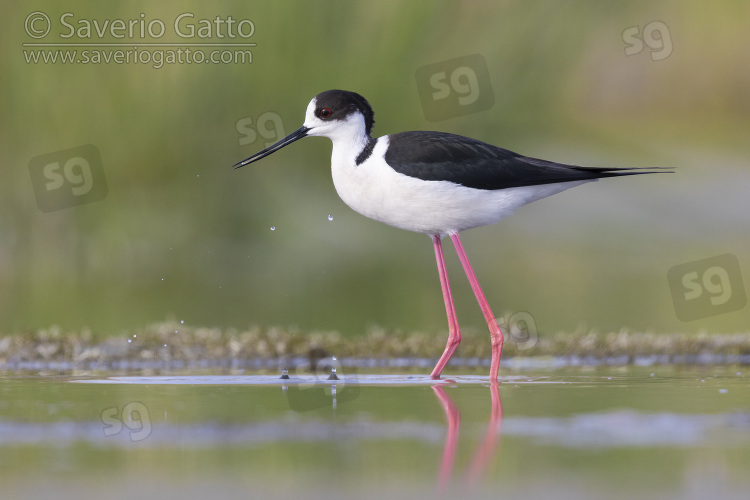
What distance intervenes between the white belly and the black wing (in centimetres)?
6

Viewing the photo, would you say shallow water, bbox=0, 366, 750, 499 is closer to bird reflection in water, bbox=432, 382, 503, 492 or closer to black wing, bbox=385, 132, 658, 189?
bird reflection in water, bbox=432, 382, 503, 492

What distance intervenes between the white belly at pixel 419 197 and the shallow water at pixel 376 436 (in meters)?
1.20

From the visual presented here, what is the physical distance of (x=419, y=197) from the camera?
8336mm

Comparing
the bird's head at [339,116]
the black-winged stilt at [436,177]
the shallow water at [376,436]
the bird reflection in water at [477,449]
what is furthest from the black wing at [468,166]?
the bird reflection in water at [477,449]

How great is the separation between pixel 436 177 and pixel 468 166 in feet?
0.90

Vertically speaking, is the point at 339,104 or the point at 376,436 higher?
the point at 339,104

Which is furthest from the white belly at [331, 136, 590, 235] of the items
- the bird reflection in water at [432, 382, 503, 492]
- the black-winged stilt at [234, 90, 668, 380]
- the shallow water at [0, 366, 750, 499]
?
the bird reflection in water at [432, 382, 503, 492]

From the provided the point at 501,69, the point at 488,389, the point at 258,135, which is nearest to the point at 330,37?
the point at 258,135

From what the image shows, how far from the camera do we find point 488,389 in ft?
24.5

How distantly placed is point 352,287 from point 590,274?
305cm

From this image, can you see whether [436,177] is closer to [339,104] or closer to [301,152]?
[339,104]

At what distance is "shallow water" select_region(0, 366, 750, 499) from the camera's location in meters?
4.46

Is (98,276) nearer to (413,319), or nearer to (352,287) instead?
(352,287)

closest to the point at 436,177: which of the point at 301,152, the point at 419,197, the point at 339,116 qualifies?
the point at 419,197
